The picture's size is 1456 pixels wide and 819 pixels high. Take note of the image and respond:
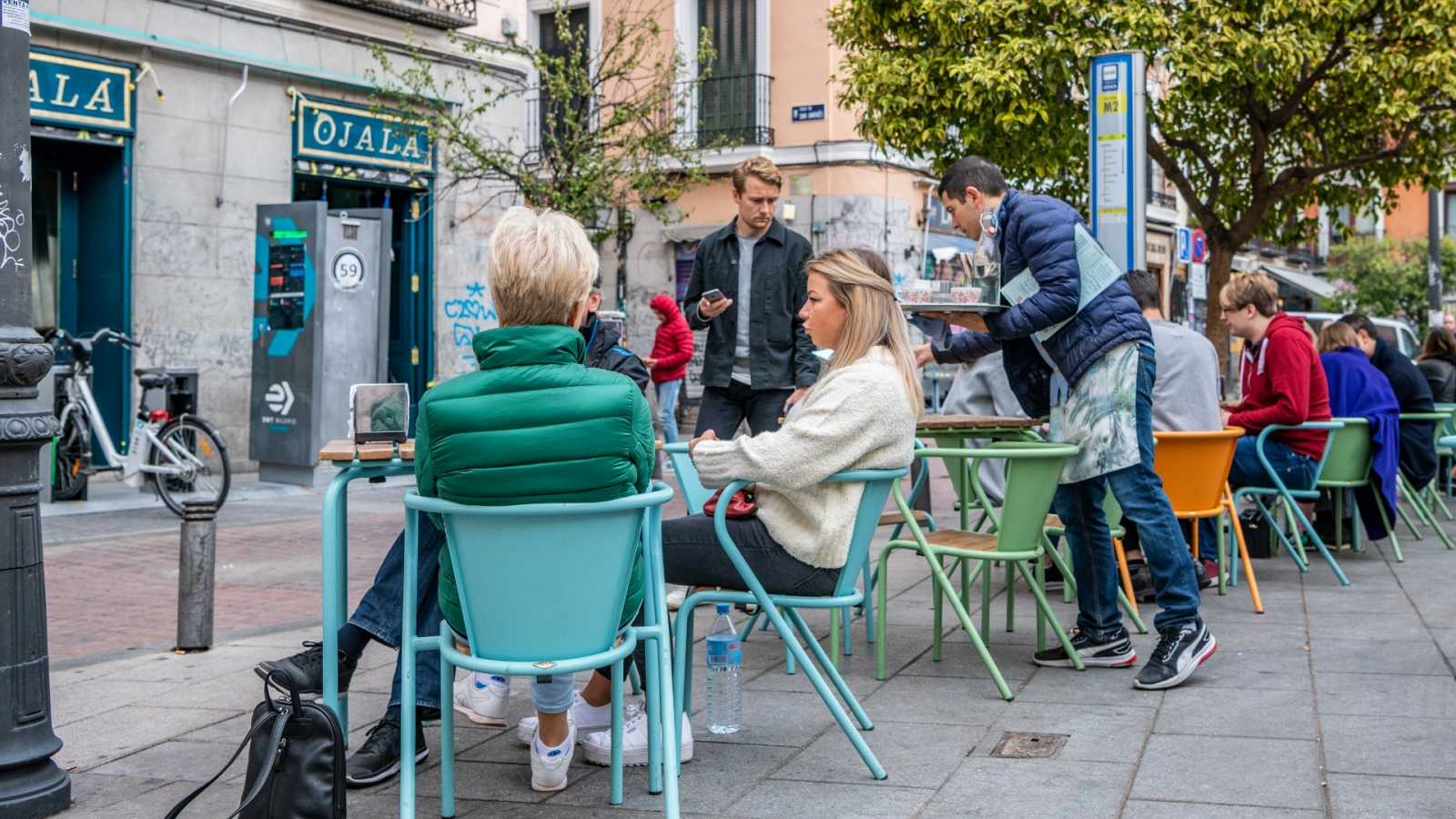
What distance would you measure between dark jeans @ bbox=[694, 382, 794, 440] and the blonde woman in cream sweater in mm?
2111

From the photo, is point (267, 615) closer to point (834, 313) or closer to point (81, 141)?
point (834, 313)

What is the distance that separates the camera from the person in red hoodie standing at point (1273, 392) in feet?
25.5

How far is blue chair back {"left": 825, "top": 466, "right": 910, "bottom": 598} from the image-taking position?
420 cm

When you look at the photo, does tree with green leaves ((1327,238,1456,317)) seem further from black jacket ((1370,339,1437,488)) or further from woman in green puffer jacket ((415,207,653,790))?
woman in green puffer jacket ((415,207,653,790))

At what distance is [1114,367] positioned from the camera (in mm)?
5492

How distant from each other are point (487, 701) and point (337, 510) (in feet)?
3.22

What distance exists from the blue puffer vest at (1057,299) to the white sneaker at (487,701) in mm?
2252

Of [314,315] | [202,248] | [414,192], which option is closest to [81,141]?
[202,248]

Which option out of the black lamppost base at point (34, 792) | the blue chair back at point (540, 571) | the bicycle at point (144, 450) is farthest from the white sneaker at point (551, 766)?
the bicycle at point (144, 450)

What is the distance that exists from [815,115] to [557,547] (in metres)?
22.8

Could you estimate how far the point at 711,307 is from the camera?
245 inches

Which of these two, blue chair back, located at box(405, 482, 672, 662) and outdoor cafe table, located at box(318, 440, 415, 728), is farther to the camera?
outdoor cafe table, located at box(318, 440, 415, 728)

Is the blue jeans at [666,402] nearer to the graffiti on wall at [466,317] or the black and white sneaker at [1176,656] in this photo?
the graffiti on wall at [466,317]

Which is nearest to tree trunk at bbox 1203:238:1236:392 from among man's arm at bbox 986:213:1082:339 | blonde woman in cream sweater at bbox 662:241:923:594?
man's arm at bbox 986:213:1082:339
